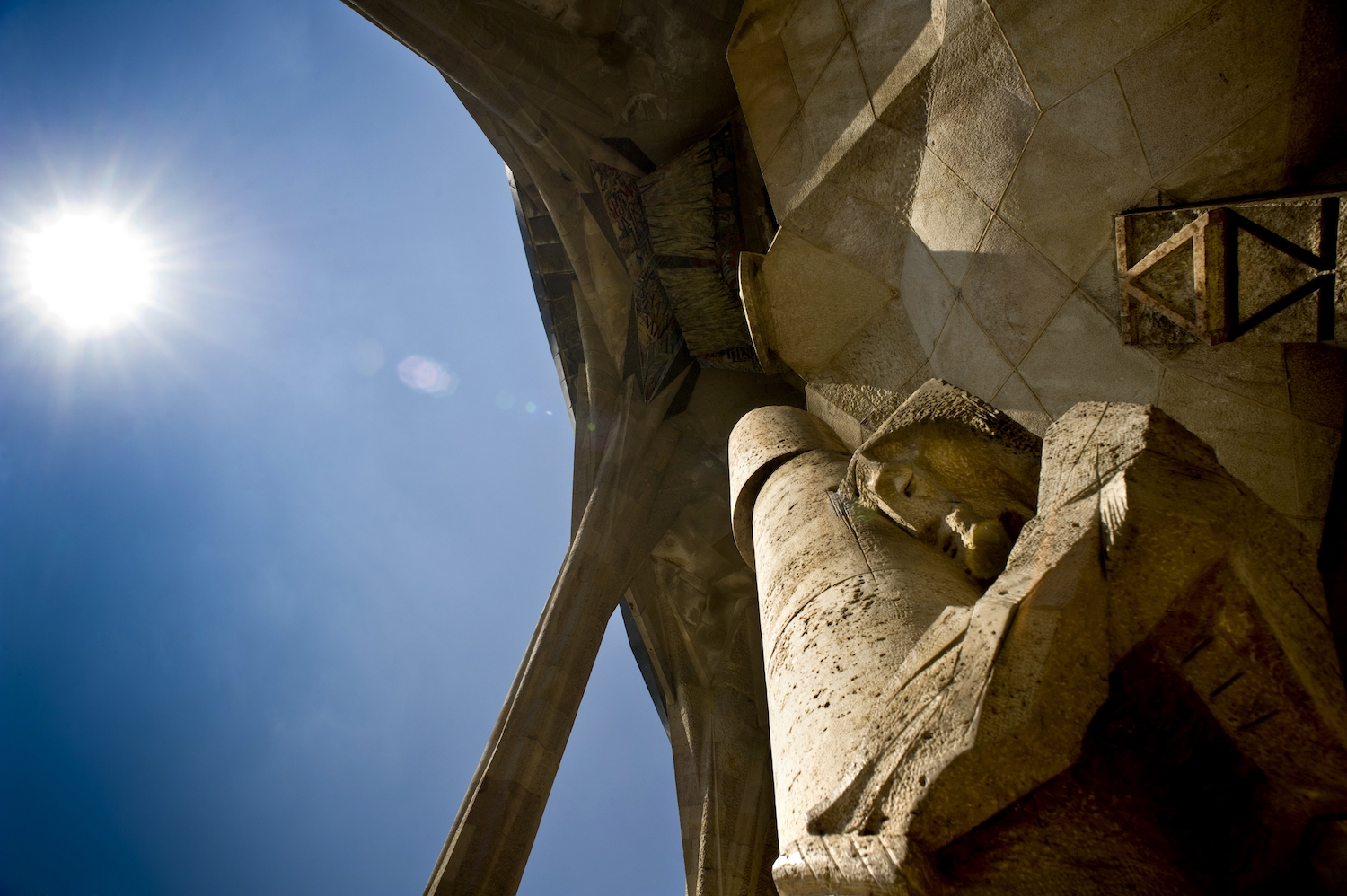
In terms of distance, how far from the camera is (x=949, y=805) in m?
1.02

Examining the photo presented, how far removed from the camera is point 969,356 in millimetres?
2930

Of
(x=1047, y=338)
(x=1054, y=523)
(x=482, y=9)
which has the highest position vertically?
(x=482, y=9)

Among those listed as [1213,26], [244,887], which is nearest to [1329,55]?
[1213,26]

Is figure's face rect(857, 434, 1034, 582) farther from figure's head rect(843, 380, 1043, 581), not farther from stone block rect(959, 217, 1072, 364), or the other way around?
stone block rect(959, 217, 1072, 364)

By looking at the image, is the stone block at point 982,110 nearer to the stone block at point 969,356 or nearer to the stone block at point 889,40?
the stone block at point 889,40

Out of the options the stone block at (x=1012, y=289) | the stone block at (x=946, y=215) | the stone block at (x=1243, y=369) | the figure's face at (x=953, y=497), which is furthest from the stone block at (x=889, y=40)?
the figure's face at (x=953, y=497)

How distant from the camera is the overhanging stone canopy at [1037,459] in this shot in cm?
105

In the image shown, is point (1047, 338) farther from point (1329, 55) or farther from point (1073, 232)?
point (1329, 55)

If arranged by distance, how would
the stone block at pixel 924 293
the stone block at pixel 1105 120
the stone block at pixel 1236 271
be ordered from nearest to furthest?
1. the stone block at pixel 1236 271
2. the stone block at pixel 1105 120
3. the stone block at pixel 924 293

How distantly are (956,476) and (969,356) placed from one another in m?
Result: 1.11

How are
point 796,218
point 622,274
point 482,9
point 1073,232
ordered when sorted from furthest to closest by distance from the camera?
1. point 622,274
2. point 482,9
3. point 796,218
4. point 1073,232

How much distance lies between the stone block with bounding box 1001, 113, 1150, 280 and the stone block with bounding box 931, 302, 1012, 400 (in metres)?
0.41

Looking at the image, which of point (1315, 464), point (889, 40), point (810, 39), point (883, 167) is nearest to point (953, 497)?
point (1315, 464)

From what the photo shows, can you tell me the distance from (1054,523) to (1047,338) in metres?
1.60
